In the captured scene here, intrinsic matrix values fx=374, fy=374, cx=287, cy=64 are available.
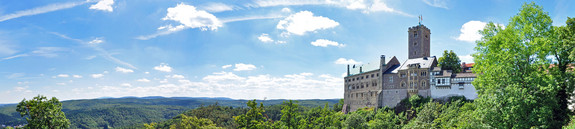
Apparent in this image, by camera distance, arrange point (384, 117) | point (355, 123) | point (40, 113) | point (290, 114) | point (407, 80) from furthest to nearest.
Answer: point (407, 80), point (384, 117), point (355, 123), point (290, 114), point (40, 113)

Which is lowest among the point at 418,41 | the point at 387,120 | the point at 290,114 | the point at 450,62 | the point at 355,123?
the point at 355,123

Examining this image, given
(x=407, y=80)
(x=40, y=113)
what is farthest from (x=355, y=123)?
(x=40, y=113)

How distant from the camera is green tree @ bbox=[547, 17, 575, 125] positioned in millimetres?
24109

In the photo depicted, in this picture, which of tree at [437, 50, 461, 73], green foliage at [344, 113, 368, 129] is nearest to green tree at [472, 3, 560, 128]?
green foliage at [344, 113, 368, 129]

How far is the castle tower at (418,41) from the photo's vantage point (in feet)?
290

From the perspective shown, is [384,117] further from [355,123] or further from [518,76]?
[518,76]

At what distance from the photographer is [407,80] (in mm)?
79812

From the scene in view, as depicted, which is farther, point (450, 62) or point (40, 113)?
point (450, 62)

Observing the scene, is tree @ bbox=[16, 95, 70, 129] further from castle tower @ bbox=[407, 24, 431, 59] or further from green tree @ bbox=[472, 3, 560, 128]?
castle tower @ bbox=[407, 24, 431, 59]

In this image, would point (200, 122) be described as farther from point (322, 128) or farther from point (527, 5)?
point (527, 5)

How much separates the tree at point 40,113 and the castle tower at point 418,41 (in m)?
77.7

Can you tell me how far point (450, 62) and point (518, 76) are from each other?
56523 mm

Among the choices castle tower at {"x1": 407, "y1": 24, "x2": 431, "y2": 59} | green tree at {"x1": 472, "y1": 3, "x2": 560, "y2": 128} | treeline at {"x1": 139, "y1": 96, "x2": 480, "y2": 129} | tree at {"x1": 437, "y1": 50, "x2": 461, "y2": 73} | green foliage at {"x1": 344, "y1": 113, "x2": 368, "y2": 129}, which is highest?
castle tower at {"x1": 407, "y1": 24, "x2": 431, "y2": 59}

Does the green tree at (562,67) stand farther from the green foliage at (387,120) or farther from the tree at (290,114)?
the green foliage at (387,120)
